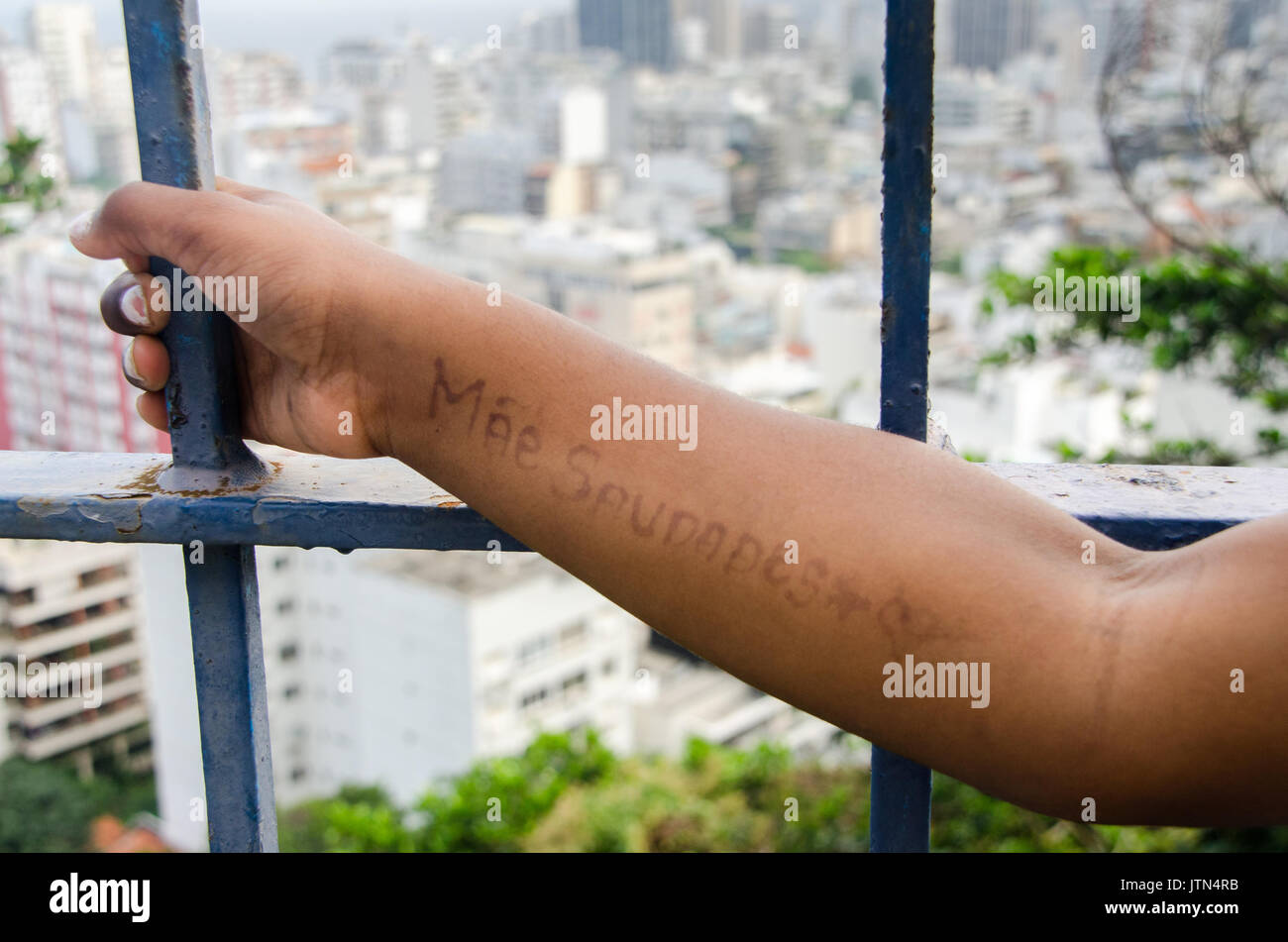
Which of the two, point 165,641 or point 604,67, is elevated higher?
point 604,67

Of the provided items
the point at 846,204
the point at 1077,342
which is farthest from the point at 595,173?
the point at 1077,342

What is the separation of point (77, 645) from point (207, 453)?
1709 centimetres

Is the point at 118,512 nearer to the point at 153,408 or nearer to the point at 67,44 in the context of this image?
the point at 153,408

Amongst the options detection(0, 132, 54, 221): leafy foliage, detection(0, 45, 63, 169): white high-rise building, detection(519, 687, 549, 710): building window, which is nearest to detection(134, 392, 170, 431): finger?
detection(0, 132, 54, 221): leafy foliage

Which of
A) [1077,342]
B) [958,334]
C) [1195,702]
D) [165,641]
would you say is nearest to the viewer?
[1195,702]

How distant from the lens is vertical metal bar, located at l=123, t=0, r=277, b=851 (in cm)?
68

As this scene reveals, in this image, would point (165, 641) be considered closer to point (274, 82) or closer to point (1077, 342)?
point (274, 82)

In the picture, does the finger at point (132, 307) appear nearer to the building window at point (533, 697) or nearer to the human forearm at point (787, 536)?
the human forearm at point (787, 536)

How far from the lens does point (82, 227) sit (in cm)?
71

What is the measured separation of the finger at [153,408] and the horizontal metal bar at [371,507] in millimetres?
35

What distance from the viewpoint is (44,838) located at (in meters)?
13.4

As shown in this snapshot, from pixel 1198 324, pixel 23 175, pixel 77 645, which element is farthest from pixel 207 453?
pixel 77 645

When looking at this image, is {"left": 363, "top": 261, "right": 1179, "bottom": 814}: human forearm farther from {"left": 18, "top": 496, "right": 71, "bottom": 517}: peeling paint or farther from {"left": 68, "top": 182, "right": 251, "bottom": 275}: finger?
{"left": 18, "top": 496, "right": 71, "bottom": 517}: peeling paint

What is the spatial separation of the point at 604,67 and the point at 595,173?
3033mm
